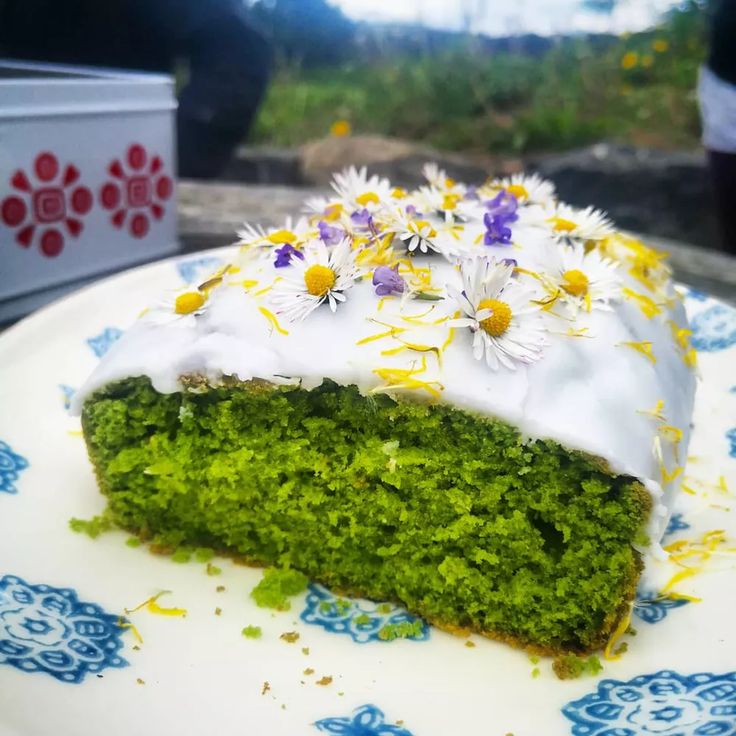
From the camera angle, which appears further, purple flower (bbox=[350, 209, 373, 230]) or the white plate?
purple flower (bbox=[350, 209, 373, 230])

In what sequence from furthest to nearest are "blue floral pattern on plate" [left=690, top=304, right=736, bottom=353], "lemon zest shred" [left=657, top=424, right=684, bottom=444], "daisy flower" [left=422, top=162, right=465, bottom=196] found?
→ "blue floral pattern on plate" [left=690, top=304, right=736, bottom=353], "daisy flower" [left=422, top=162, right=465, bottom=196], "lemon zest shred" [left=657, top=424, right=684, bottom=444]

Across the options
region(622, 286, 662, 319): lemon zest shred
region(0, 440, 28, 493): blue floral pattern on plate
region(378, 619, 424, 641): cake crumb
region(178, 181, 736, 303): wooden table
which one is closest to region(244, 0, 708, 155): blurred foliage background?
region(178, 181, 736, 303): wooden table

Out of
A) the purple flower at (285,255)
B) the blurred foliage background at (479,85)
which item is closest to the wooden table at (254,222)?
the purple flower at (285,255)

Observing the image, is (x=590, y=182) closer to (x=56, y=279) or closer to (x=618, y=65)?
(x=618, y=65)

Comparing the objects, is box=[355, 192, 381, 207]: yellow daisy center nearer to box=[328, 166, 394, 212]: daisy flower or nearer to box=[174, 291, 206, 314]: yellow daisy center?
box=[328, 166, 394, 212]: daisy flower

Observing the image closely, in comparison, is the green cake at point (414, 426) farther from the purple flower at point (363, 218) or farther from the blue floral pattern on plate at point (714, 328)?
the blue floral pattern on plate at point (714, 328)

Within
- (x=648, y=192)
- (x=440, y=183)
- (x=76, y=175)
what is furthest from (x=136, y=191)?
(x=648, y=192)

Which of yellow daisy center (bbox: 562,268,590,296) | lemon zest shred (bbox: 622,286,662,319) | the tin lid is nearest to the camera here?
yellow daisy center (bbox: 562,268,590,296)
